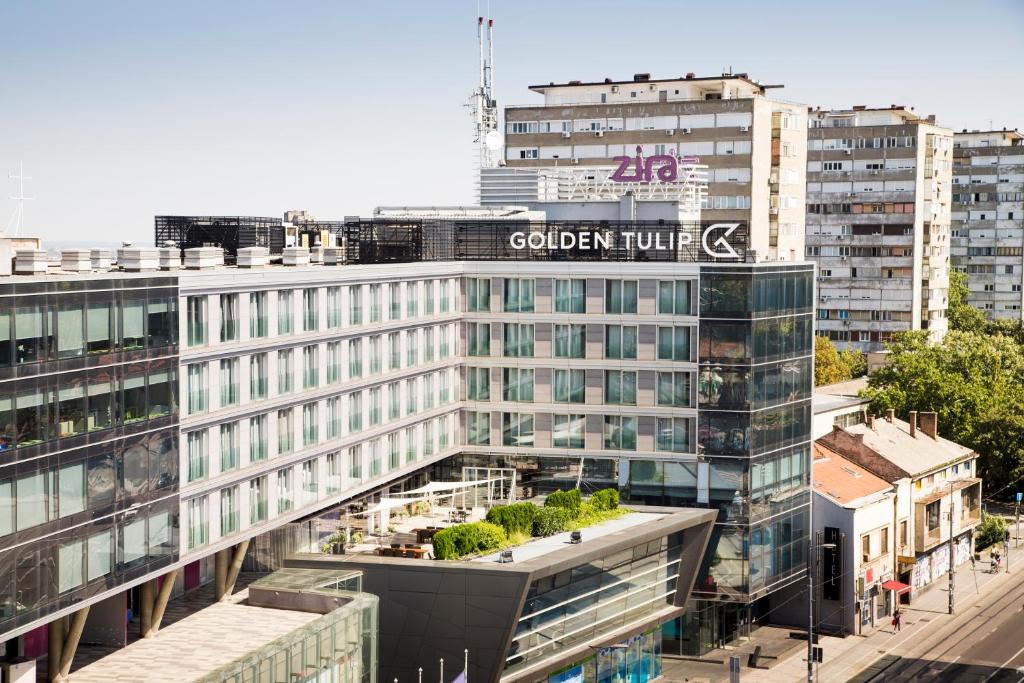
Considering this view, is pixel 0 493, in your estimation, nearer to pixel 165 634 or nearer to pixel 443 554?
pixel 165 634

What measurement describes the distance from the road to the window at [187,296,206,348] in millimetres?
43805

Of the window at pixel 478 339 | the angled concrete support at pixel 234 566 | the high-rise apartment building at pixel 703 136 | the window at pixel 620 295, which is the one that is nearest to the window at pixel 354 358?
the angled concrete support at pixel 234 566

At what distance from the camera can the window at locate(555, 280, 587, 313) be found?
9169cm

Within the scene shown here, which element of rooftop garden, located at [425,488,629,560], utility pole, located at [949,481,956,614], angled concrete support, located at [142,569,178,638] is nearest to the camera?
angled concrete support, located at [142,569,178,638]

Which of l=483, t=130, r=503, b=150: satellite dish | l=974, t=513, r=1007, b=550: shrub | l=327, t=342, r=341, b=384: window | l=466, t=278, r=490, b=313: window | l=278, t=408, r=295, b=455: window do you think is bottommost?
l=974, t=513, r=1007, b=550: shrub

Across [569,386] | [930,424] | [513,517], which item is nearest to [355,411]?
[513,517]

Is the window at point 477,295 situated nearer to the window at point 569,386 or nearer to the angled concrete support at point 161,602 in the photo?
the window at point 569,386

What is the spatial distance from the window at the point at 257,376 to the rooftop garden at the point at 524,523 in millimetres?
11183

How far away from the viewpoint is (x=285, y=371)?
73.4 metres

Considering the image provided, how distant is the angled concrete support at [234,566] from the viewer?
70625mm

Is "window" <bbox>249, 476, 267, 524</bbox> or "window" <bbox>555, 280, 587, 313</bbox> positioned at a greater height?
"window" <bbox>555, 280, 587, 313</bbox>

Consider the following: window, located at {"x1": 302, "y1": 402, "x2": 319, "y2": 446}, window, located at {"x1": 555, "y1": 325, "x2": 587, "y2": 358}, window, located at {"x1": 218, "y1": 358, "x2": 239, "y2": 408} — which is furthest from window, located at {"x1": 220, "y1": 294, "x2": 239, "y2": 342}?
window, located at {"x1": 555, "y1": 325, "x2": 587, "y2": 358}

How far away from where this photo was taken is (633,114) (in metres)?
153

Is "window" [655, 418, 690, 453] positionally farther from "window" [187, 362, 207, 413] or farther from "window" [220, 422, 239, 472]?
"window" [187, 362, 207, 413]
